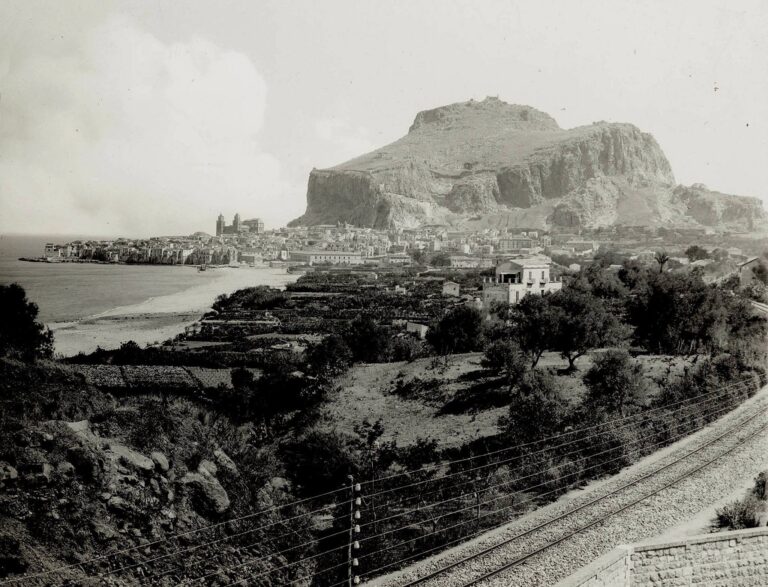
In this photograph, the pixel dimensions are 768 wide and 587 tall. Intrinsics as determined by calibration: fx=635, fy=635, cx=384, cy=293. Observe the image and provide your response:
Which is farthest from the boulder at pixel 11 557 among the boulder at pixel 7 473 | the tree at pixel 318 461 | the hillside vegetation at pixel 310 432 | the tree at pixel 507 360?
the tree at pixel 507 360

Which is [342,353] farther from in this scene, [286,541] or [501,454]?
[286,541]

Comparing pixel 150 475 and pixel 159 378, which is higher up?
pixel 159 378

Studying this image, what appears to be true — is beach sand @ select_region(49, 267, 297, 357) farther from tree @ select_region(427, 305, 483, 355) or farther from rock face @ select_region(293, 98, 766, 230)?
rock face @ select_region(293, 98, 766, 230)

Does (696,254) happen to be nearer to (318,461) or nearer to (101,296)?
(318,461)

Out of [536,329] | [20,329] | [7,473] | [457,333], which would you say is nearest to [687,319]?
[536,329]

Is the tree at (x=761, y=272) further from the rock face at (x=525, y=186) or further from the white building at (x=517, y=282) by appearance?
the rock face at (x=525, y=186)

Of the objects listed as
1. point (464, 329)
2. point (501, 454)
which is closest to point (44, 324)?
point (501, 454)
